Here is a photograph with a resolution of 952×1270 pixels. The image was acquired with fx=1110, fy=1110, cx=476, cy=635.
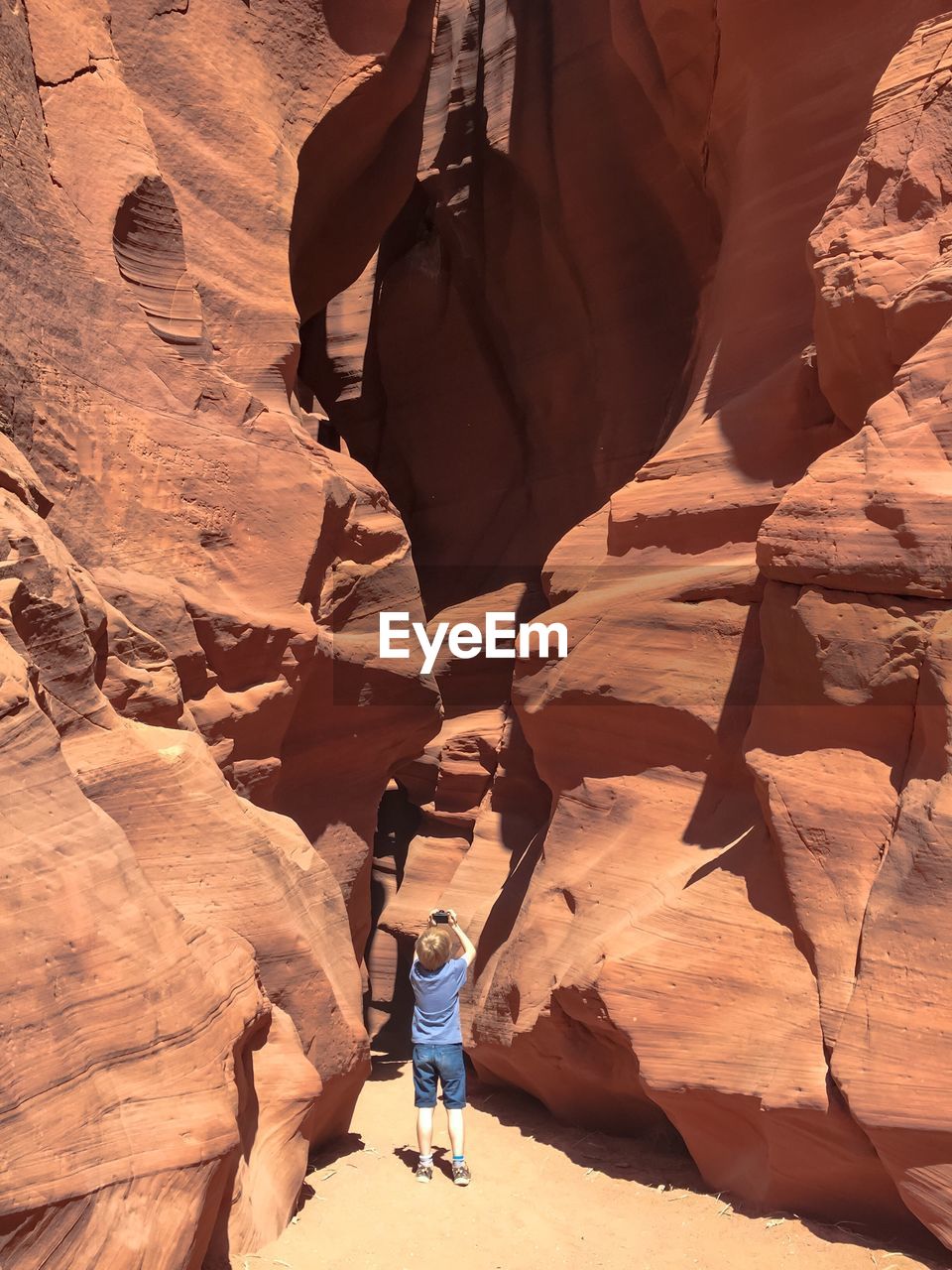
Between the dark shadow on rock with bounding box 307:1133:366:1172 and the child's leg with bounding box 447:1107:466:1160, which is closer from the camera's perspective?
the child's leg with bounding box 447:1107:466:1160

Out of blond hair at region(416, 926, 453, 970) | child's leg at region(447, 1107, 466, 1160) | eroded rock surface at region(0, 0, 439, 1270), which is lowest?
child's leg at region(447, 1107, 466, 1160)

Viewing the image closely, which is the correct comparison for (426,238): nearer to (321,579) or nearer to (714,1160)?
(321,579)

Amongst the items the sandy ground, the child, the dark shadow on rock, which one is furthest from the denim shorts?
the dark shadow on rock

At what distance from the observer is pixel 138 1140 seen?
301 cm

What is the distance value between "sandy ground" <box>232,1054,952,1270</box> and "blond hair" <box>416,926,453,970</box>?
0.90 m

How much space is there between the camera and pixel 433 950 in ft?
16.1

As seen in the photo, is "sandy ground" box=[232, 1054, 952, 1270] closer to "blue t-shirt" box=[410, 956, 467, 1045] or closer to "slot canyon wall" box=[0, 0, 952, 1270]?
"slot canyon wall" box=[0, 0, 952, 1270]

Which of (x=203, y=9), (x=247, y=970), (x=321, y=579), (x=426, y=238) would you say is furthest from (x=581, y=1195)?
(x=426, y=238)

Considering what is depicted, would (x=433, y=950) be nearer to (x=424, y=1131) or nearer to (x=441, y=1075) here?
→ (x=441, y=1075)

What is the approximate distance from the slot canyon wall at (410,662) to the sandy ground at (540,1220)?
0.18 metres

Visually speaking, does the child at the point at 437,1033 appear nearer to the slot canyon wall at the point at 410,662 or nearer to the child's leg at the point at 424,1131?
the child's leg at the point at 424,1131

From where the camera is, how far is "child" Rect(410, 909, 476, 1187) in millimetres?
4836

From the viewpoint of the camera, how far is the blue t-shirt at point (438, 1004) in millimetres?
4906

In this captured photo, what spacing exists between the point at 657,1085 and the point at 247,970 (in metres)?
2.02
